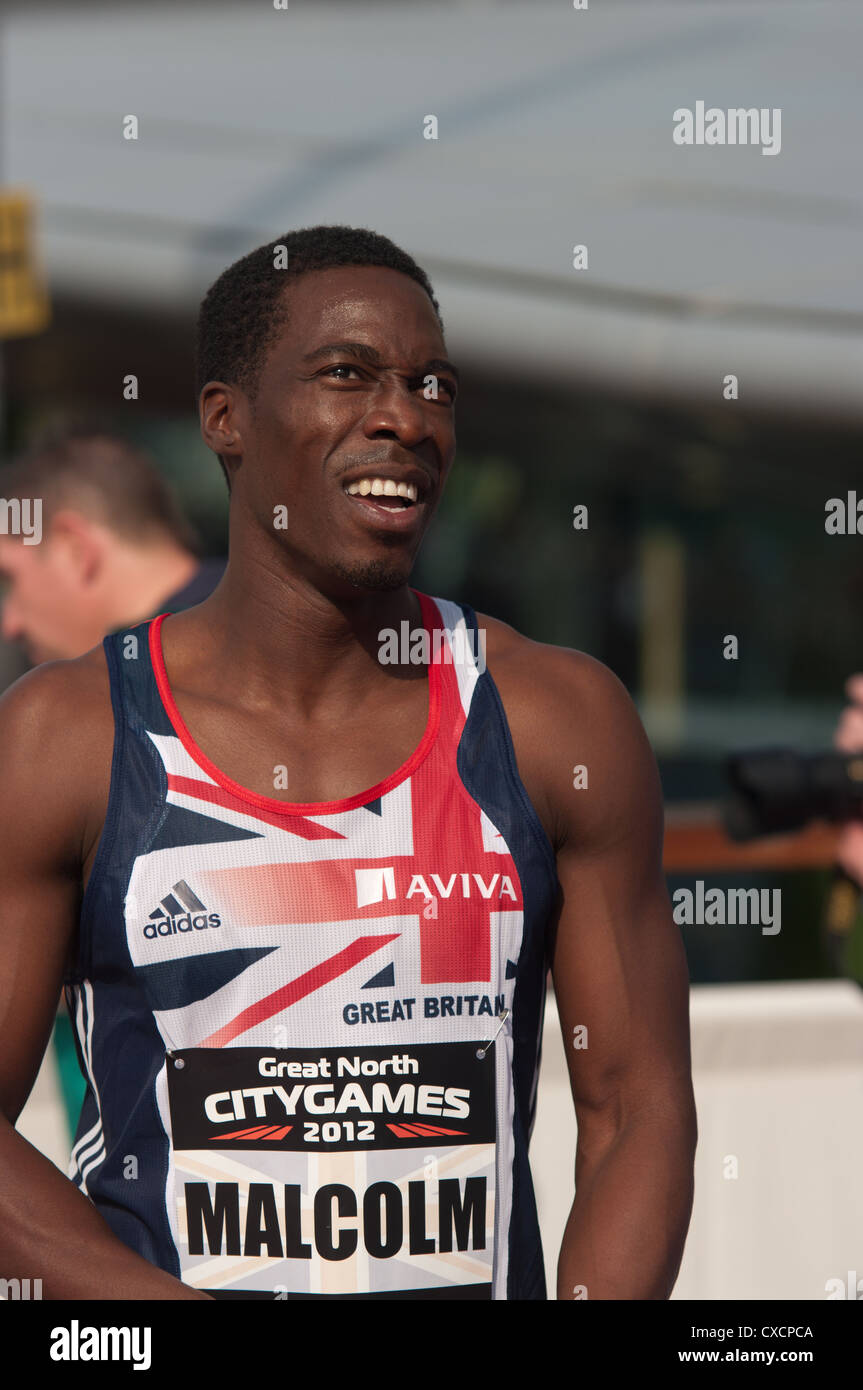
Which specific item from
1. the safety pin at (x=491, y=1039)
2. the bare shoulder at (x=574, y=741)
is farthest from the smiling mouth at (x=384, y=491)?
the safety pin at (x=491, y=1039)

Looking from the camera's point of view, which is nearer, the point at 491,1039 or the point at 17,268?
the point at 491,1039

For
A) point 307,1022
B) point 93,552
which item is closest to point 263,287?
point 307,1022

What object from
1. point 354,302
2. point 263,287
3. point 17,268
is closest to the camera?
point 354,302

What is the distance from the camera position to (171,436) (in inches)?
298

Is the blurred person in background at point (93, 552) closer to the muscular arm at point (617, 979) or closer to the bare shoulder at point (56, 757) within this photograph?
the bare shoulder at point (56, 757)

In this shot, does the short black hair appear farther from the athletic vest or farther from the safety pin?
the safety pin

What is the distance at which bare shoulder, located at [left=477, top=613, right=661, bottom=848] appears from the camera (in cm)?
186

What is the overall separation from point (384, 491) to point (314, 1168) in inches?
31.6

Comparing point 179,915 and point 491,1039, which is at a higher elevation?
point 179,915

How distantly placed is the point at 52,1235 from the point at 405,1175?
41 cm

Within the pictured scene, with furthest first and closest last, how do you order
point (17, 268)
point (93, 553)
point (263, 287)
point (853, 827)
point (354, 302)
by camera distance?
point (17, 268) < point (93, 553) < point (853, 827) < point (263, 287) < point (354, 302)

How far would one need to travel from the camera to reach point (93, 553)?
12.1 ft

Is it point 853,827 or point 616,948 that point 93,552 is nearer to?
point 853,827
